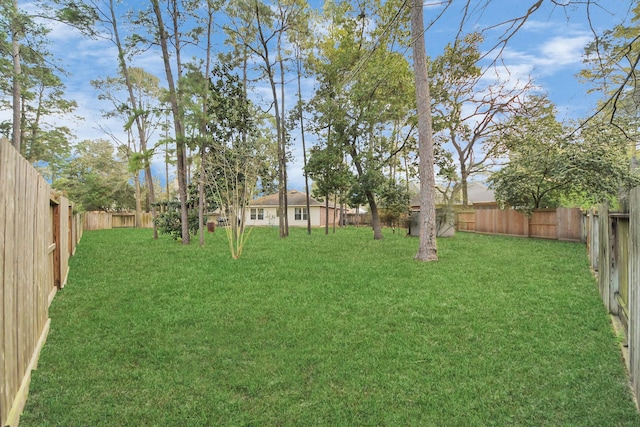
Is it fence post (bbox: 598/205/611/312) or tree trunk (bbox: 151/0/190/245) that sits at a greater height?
tree trunk (bbox: 151/0/190/245)

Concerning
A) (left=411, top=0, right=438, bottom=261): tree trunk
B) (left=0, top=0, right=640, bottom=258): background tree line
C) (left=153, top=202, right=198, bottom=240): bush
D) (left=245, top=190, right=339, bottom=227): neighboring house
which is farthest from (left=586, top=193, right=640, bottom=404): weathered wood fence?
(left=245, top=190, right=339, bottom=227): neighboring house

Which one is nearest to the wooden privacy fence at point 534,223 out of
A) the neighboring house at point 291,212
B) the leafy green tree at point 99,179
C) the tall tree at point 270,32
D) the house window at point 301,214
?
the tall tree at point 270,32

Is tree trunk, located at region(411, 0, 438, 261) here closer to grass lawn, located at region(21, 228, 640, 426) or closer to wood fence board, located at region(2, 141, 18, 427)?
grass lawn, located at region(21, 228, 640, 426)

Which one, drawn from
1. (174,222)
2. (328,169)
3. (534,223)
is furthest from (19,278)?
(534,223)

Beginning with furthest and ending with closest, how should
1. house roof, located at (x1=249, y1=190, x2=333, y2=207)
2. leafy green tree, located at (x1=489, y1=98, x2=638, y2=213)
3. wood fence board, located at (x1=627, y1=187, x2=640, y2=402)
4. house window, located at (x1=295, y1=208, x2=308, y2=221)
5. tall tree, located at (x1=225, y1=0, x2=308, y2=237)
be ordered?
house window, located at (x1=295, y1=208, x2=308, y2=221)
house roof, located at (x1=249, y1=190, x2=333, y2=207)
tall tree, located at (x1=225, y1=0, x2=308, y2=237)
leafy green tree, located at (x1=489, y1=98, x2=638, y2=213)
wood fence board, located at (x1=627, y1=187, x2=640, y2=402)

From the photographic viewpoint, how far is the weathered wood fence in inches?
100

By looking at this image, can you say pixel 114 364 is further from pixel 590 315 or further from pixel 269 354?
pixel 590 315

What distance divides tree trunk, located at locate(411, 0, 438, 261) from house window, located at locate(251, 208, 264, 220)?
77.6 feet

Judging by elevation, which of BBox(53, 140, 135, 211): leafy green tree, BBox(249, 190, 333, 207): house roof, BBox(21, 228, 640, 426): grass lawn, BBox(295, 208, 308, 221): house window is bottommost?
BBox(21, 228, 640, 426): grass lawn

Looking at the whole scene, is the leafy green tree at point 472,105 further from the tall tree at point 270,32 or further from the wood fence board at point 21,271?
the wood fence board at point 21,271

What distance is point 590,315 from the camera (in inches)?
177

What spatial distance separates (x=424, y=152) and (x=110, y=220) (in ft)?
79.3

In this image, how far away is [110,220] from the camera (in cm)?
2564

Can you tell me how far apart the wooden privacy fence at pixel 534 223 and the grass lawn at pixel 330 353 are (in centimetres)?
784
